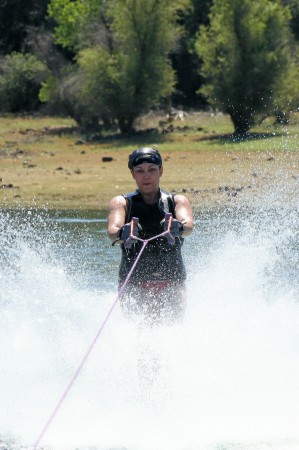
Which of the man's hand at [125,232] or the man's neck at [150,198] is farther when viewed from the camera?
the man's neck at [150,198]

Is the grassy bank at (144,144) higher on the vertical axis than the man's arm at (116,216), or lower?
higher

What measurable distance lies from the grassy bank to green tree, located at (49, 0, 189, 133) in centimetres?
95

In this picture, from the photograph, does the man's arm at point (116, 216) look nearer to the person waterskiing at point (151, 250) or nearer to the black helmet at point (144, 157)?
the person waterskiing at point (151, 250)

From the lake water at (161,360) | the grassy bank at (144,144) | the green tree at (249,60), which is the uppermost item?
the green tree at (249,60)

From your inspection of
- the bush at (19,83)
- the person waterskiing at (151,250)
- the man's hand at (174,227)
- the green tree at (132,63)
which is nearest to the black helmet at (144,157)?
the person waterskiing at (151,250)

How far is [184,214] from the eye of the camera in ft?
22.8

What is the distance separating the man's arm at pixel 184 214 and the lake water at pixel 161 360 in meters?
0.69

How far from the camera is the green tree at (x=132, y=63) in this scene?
2880 centimetres

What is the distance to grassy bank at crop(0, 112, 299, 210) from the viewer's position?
59.0 feet

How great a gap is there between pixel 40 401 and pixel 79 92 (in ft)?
82.3

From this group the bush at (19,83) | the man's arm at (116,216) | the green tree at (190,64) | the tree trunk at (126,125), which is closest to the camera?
the man's arm at (116,216)

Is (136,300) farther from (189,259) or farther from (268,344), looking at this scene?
(189,259)

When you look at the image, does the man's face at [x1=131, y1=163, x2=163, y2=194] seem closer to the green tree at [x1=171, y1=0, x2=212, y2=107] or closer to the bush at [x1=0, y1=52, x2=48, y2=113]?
the bush at [x1=0, y1=52, x2=48, y2=113]

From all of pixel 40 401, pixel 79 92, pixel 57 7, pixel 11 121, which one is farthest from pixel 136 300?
pixel 57 7
